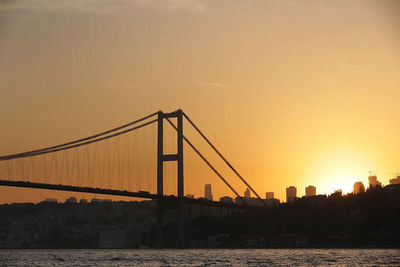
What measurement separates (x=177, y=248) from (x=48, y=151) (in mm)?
27058

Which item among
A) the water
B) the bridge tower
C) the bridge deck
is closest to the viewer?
the water

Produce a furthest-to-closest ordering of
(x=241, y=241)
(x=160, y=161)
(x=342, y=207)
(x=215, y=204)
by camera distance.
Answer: (x=342, y=207) → (x=241, y=241) → (x=215, y=204) → (x=160, y=161)

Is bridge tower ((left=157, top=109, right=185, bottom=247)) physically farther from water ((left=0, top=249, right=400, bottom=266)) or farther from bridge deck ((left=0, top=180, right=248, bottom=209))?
water ((left=0, top=249, right=400, bottom=266))

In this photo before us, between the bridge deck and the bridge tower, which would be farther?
the bridge tower

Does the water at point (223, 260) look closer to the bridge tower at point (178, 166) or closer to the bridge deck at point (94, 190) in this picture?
the bridge deck at point (94, 190)

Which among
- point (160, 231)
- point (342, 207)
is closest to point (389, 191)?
point (342, 207)

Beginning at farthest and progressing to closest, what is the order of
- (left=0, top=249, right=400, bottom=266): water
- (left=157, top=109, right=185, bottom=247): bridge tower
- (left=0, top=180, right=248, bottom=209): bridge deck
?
(left=157, top=109, right=185, bottom=247): bridge tower, (left=0, top=180, right=248, bottom=209): bridge deck, (left=0, top=249, right=400, bottom=266): water

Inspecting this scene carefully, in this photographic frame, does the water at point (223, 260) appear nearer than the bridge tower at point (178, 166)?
Yes

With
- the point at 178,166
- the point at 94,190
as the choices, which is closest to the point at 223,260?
the point at 94,190

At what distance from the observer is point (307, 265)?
71.7 m

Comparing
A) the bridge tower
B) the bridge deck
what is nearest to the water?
the bridge deck

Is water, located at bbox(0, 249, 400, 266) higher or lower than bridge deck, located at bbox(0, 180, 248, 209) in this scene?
lower

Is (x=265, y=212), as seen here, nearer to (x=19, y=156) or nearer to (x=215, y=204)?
(x=215, y=204)

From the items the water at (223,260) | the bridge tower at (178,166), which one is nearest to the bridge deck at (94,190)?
A: the bridge tower at (178,166)
